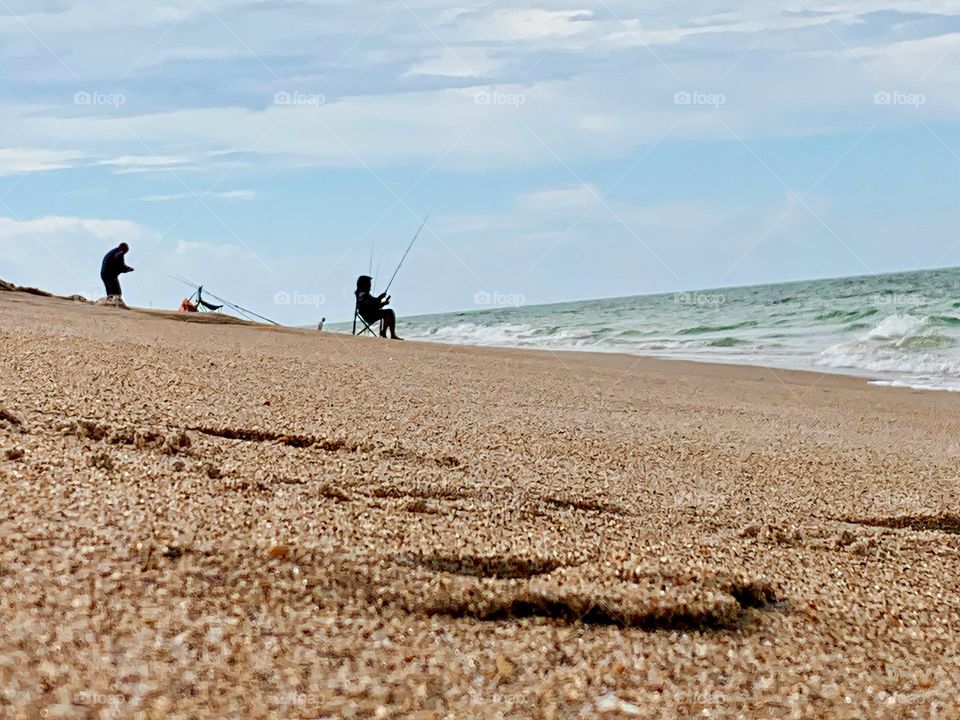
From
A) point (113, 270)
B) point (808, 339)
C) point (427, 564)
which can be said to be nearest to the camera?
point (427, 564)

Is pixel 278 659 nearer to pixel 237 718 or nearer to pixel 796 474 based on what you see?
pixel 237 718

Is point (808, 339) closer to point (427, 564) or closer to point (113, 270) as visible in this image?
point (113, 270)

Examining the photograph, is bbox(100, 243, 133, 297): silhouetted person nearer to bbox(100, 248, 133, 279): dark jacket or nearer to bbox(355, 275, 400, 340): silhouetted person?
bbox(100, 248, 133, 279): dark jacket

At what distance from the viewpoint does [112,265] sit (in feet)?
46.7

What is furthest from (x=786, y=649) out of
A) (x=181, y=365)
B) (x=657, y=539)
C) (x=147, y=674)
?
(x=181, y=365)

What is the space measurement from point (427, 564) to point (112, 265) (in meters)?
13.2

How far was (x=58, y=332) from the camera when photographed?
559 centimetres

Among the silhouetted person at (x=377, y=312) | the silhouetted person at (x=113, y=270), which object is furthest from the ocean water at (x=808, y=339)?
the silhouetted person at (x=113, y=270)

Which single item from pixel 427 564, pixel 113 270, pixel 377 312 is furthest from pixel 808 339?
pixel 427 564

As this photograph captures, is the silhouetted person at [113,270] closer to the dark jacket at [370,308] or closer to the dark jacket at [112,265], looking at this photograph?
the dark jacket at [112,265]

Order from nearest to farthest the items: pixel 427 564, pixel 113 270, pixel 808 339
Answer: pixel 427 564
pixel 113 270
pixel 808 339

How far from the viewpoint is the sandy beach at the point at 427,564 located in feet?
5.42

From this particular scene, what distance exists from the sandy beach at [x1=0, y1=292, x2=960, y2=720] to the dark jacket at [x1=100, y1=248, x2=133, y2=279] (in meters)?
10.4

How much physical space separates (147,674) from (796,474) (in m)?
3.13
